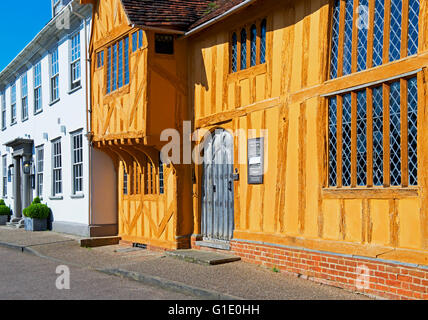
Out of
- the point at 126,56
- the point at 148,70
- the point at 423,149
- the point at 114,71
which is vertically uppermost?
the point at 126,56

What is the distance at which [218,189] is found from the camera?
10.7m

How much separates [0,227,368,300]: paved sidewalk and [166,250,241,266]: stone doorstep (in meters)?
0.12

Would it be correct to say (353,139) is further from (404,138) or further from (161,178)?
(161,178)

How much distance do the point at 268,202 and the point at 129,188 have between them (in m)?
5.40

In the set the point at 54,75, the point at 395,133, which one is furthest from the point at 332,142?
the point at 54,75

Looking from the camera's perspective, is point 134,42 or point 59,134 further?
point 59,134

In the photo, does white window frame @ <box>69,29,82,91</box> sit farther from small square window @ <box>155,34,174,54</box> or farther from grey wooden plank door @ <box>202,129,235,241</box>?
grey wooden plank door @ <box>202,129,235,241</box>

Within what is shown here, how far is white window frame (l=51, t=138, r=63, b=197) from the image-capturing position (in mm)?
16750

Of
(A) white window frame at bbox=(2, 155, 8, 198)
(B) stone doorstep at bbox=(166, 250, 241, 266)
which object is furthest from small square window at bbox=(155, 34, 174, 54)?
(A) white window frame at bbox=(2, 155, 8, 198)

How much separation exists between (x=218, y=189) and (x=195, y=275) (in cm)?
261

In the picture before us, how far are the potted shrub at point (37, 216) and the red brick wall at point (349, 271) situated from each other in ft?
32.6

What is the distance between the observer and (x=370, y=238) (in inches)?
282

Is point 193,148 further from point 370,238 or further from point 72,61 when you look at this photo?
point 72,61
